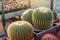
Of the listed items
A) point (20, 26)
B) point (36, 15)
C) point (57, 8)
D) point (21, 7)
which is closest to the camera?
point (20, 26)

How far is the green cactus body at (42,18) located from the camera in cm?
81

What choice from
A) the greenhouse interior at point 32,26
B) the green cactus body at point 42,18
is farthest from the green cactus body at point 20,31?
the green cactus body at point 42,18

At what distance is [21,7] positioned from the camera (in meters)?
1.22

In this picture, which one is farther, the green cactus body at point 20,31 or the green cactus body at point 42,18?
the green cactus body at point 42,18

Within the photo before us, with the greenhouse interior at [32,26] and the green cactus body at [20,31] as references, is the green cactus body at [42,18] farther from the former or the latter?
the green cactus body at [20,31]

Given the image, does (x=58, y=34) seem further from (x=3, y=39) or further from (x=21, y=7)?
(x=21, y=7)

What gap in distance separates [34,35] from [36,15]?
0.37 ft

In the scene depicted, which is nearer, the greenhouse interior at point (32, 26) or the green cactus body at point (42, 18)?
the greenhouse interior at point (32, 26)

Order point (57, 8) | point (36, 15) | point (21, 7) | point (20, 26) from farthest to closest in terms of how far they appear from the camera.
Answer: point (57, 8)
point (21, 7)
point (36, 15)
point (20, 26)

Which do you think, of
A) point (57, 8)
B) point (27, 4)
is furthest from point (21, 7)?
point (57, 8)

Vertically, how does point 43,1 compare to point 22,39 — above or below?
above

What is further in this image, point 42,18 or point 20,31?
point 42,18

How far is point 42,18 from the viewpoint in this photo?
81cm

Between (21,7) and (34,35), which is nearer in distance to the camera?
(34,35)
